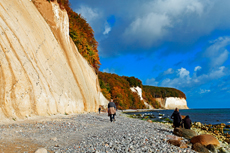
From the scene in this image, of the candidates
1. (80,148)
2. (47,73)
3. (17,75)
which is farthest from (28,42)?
(80,148)

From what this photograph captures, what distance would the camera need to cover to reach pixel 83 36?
2522 cm

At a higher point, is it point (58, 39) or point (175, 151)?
point (58, 39)

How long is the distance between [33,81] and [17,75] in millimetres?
1308

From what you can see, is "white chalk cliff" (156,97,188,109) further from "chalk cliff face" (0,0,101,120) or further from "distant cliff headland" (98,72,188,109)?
"chalk cliff face" (0,0,101,120)

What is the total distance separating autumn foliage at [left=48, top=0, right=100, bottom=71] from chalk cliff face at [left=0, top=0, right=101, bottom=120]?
3041mm

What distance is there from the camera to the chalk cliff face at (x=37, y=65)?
30.6ft

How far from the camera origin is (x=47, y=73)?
13.3 metres

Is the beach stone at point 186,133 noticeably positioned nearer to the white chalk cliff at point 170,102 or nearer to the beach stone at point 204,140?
Result: the beach stone at point 204,140

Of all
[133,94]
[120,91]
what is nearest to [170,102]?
[133,94]

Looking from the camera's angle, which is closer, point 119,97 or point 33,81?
point 33,81

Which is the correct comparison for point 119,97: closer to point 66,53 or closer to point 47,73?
point 66,53

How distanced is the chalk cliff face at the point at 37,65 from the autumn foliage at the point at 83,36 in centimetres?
304

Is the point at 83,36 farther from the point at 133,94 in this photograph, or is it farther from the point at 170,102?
the point at 170,102

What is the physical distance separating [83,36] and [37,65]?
546 inches
